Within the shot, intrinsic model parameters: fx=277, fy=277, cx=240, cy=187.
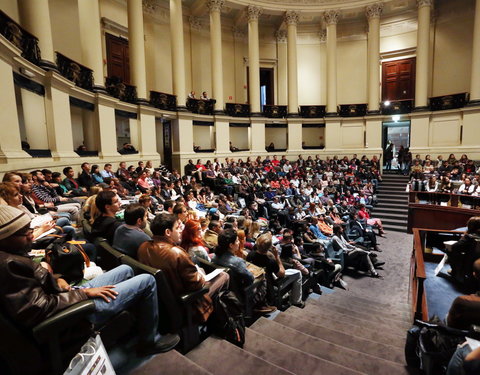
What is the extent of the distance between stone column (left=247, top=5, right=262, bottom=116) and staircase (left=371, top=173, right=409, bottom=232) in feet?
25.0

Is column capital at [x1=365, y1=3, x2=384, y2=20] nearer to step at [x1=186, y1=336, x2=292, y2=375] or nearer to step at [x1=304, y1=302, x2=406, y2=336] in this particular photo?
step at [x1=304, y1=302, x2=406, y2=336]

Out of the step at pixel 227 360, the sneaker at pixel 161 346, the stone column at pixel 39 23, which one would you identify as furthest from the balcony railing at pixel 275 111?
the sneaker at pixel 161 346

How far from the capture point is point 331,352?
245cm

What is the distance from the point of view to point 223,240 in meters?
2.81

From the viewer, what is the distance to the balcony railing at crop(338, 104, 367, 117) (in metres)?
15.9

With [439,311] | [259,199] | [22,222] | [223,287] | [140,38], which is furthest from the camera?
[140,38]

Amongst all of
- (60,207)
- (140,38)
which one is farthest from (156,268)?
(140,38)

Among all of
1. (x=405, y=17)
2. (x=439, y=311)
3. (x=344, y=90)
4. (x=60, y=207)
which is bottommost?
(x=439, y=311)

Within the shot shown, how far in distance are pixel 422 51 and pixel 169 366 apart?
17671 mm

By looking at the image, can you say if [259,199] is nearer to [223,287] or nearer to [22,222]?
[223,287]

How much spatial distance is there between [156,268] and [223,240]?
90cm

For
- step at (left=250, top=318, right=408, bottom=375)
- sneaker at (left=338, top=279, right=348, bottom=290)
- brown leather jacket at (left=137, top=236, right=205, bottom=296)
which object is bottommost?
sneaker at (left=338, top=279, right=348, bottom=290)

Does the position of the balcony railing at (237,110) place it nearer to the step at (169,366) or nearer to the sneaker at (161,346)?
the sneaker at (161,346)

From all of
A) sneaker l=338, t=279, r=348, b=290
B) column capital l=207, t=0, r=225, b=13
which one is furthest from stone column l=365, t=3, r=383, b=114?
sneaker l=338, t=279, r=348, b=290
